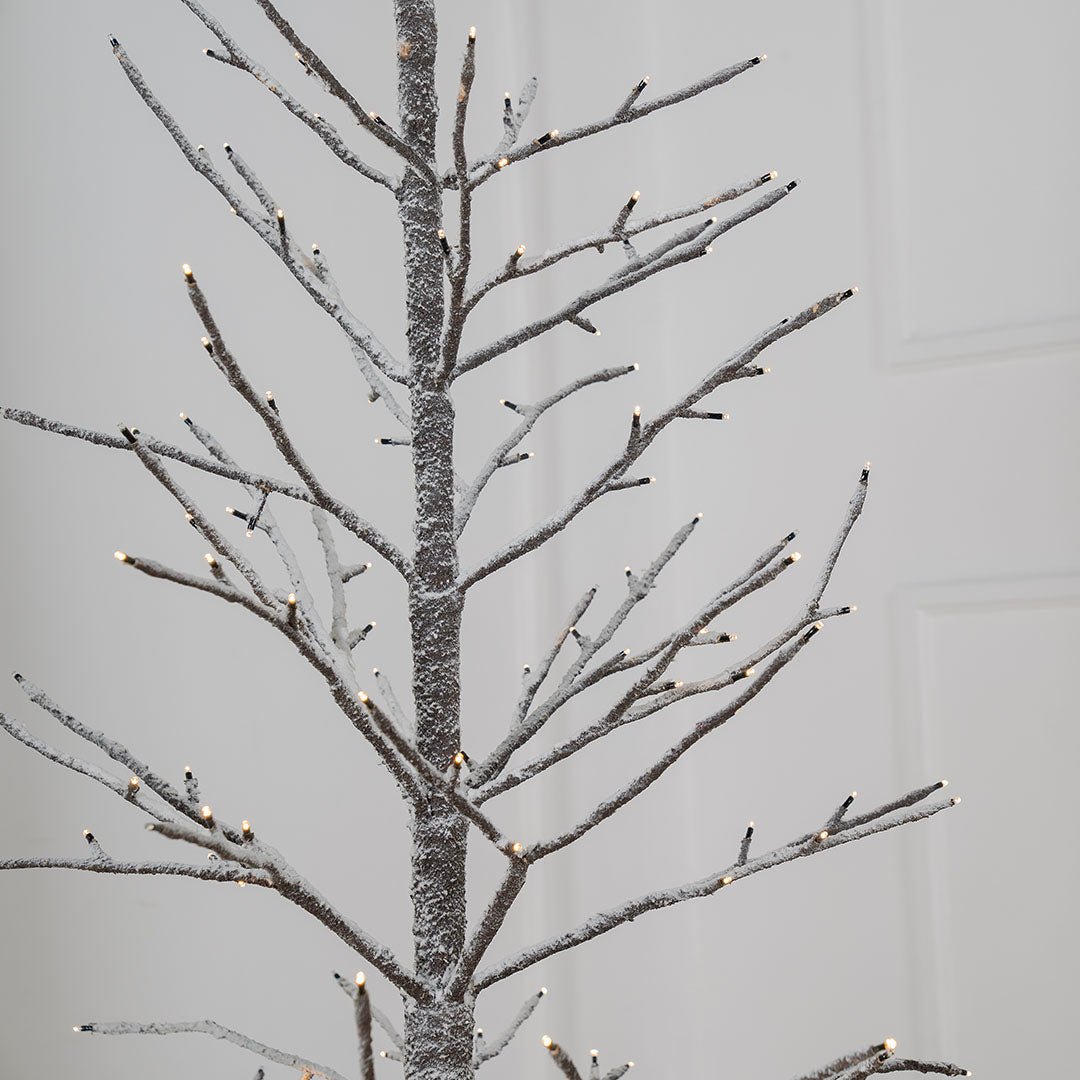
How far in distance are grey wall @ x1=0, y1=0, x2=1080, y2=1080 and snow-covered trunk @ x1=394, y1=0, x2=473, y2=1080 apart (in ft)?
2.27

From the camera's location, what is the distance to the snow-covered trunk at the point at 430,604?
1.75 ft

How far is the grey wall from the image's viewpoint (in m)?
1.12

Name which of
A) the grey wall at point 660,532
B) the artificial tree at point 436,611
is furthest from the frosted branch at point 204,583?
the grey wall at point 660,532

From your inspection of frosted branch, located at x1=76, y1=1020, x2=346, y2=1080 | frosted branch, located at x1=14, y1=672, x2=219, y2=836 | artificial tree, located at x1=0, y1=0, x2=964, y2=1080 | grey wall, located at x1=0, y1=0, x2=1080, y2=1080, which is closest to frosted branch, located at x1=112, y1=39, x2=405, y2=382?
artificial tree, located at x1=0, y1=0, x2=964, y2=1080

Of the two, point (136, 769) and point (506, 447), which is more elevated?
point (506, 447)

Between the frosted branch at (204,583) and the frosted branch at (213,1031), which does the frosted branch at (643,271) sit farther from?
the frosted branch at (213,1031)

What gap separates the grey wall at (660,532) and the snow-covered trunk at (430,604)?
0.69m

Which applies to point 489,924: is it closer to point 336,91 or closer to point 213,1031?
point 213,1031

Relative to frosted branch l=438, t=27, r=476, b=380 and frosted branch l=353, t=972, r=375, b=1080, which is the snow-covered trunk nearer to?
frosted branch l=438, t=27, r=476, b=380

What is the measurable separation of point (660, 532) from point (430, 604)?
0.74m

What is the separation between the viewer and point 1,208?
4.07 feet

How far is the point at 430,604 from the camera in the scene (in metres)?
0.56

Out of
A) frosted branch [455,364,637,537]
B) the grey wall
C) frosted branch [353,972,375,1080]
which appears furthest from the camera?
the grey wall

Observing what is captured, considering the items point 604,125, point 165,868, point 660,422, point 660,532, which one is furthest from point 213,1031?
point 660,532
